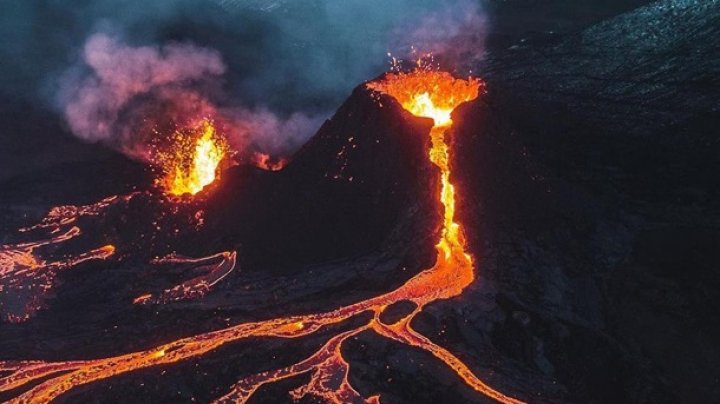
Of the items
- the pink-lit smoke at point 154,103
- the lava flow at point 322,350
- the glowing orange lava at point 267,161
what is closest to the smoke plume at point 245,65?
the pink-lit smoke at point 154,103

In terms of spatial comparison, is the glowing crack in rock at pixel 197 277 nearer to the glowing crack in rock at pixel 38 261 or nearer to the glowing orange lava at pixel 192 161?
the glowing crack in rock at pixel 38 261

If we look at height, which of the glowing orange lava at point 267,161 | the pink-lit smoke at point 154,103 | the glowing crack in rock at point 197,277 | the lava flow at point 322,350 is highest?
the pink-lit smoke at point 154,103

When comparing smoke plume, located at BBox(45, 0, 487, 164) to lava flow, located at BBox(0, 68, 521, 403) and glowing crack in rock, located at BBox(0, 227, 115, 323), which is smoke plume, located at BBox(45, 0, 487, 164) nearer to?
glowing crack in rock, located at BBox(0, 227, 115, 323)

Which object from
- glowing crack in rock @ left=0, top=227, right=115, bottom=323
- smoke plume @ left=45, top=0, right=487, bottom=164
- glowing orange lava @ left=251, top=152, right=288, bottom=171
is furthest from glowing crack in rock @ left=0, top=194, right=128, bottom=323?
smoke plume @ left=45, top=0, right=487, bottom=164

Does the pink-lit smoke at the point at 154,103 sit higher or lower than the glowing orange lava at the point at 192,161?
higher

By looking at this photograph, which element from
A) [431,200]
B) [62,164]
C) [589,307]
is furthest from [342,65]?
[589,307]

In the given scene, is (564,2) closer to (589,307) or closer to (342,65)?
(342,65)

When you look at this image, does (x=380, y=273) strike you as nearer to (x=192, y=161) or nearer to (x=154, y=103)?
(x=192, y=161)
